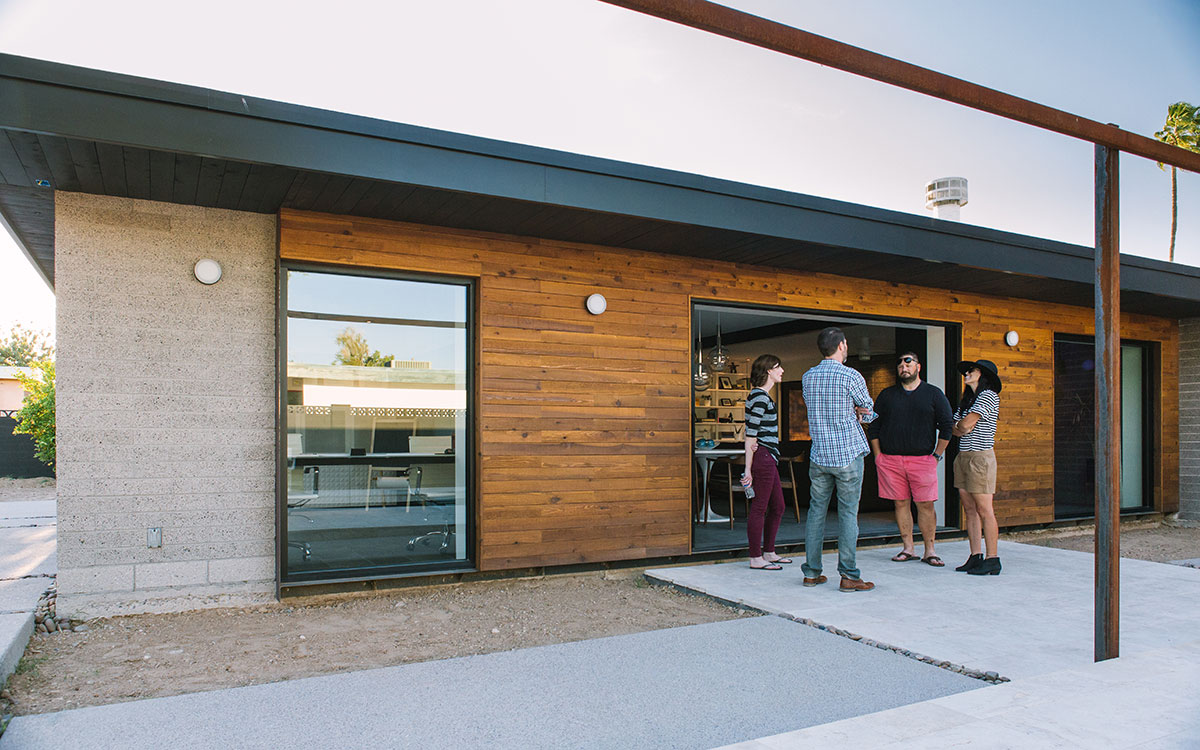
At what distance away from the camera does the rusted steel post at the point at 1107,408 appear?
3.02 m

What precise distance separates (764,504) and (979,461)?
145 cm

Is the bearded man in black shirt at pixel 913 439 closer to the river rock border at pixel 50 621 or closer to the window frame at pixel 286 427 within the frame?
the window frame at pixel 286 427

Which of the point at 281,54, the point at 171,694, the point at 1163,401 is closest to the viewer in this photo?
the point at 171,694

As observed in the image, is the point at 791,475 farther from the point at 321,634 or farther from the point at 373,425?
the point at 321,634

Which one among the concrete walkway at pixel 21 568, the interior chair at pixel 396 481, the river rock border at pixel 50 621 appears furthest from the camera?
the interior chair at pixel 396 481

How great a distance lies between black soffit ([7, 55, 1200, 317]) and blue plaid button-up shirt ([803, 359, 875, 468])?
1133 mm

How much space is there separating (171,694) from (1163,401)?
10.1m

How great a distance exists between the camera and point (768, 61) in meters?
9.50

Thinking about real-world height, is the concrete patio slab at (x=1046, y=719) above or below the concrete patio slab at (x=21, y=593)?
above

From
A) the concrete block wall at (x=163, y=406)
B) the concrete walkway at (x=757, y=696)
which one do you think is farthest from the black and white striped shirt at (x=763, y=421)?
the concrete block wall at (x=163, y=406)

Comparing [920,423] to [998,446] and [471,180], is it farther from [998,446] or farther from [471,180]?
[471,180]

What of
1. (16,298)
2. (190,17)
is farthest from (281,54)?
(16,298)

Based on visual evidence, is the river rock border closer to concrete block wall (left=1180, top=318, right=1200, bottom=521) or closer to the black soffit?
the black soffit

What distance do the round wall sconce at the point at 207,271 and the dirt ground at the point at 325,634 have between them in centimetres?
194
